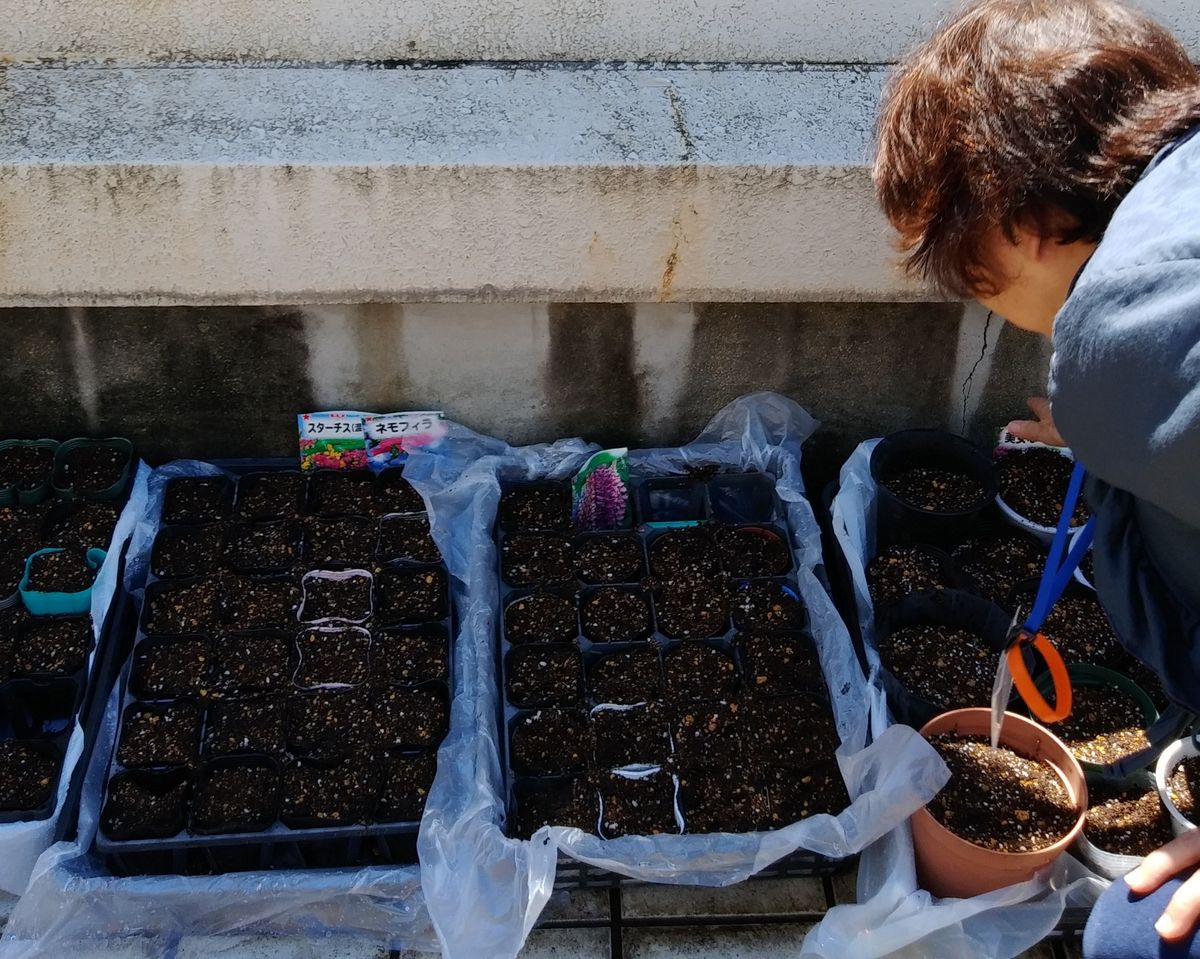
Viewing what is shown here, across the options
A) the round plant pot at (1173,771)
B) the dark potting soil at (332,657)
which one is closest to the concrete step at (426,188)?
the dark potting soil at (332,657)

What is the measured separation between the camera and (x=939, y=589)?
7.70ft

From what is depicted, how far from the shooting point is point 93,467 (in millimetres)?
2553

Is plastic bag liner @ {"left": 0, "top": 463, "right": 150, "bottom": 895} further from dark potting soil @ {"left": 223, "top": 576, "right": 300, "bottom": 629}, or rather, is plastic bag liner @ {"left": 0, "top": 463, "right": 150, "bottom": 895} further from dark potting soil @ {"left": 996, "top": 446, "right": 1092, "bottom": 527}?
dark potting soil @ {"left": 996, "top": 446, "right": 1092, "bottom": 527}

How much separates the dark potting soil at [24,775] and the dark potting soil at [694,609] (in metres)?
1.27

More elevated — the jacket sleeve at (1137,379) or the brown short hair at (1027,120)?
the brown short hair at (1027,120)

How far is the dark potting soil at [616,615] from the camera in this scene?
2344 mm

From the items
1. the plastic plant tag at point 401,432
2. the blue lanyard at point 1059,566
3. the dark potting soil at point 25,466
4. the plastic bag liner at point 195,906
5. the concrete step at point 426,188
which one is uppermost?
the concrete step at point 426,188

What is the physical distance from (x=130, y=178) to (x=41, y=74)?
0.46m

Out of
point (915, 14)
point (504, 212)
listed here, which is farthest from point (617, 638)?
point (915, 14)

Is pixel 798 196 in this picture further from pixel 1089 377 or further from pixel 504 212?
pixel 1089 377

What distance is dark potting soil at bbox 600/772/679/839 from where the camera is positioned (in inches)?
79.7

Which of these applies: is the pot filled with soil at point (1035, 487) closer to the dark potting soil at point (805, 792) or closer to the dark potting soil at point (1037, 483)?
the dark potting soil at point (1037, 483)

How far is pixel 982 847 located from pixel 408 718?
1.13m

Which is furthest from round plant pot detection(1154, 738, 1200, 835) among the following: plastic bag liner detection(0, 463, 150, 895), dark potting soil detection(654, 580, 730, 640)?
plastic bag liner detection(0, 463, 150, 895)
